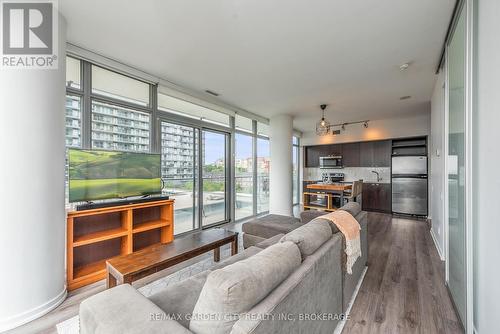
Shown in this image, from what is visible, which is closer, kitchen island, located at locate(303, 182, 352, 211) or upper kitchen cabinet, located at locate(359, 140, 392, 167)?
kitchen island, located at locate(303, 182, 352, 211)

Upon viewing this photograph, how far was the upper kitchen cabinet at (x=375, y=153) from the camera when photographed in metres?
6.27

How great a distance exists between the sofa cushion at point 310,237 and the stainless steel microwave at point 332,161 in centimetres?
581

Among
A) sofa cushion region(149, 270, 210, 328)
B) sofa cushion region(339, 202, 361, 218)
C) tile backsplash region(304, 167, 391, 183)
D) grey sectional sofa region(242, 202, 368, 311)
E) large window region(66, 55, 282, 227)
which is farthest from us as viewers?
tile backsplash region(304, 167, 391, 183)

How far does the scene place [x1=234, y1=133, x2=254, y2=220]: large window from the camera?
534 centimetres

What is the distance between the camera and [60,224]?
212 cm

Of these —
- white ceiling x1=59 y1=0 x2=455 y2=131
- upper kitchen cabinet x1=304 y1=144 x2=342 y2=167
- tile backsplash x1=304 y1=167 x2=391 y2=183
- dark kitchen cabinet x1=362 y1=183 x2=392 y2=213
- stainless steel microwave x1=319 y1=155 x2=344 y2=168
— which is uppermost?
white ceiling x1=59 y1=0 x2=455 y2=131

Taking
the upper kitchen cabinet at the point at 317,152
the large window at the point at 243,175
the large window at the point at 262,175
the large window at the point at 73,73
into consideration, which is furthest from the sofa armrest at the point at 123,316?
the upper kitchen cabinet at the point at 317,152

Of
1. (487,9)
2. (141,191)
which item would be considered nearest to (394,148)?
(487,9)

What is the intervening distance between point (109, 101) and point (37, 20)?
3.58 feet

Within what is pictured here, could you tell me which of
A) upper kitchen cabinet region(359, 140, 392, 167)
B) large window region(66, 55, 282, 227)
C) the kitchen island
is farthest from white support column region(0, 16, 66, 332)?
upper kitchen cabinet region(359, 140, 392, 167)

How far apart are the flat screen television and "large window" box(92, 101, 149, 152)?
1.46 ft

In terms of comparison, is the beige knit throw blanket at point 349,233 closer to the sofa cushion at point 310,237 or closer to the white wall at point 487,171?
the sofa cushion at point 310,237

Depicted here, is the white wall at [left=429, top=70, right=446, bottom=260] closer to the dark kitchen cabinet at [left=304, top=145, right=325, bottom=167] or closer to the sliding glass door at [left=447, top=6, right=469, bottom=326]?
the sliding glass door at [left=447, top=6, right=469, bottom=326]

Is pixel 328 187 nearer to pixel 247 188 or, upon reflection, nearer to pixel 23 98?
pixel 247 188
